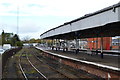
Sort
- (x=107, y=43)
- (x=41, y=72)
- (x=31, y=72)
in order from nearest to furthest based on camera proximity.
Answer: (x=41, y=72) → (x=31, y=72) → (x=107, y=43)

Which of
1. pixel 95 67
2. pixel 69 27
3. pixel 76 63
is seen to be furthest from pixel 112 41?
pixel 95 67

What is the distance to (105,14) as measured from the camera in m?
14.5

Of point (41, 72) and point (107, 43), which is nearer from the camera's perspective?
point (41, 72)

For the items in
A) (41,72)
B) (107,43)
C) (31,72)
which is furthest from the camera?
(107,43)

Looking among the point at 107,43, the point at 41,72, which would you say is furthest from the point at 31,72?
the point at 107,43

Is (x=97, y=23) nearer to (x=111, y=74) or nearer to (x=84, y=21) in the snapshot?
(x=84, y=21)

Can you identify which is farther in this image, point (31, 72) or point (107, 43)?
point (107, 43)

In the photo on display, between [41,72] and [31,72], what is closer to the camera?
[41,72]

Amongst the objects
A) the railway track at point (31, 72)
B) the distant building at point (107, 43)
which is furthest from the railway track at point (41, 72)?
the distant building at point (107, 43)

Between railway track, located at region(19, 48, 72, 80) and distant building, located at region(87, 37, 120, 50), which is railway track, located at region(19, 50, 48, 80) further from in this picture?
distant building, located at region(87, 37, 120, 50)

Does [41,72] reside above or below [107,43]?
below

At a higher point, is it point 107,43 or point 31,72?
point 107,43

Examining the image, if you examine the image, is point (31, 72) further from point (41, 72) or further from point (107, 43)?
point (107, 43)

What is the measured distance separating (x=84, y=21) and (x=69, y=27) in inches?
223
